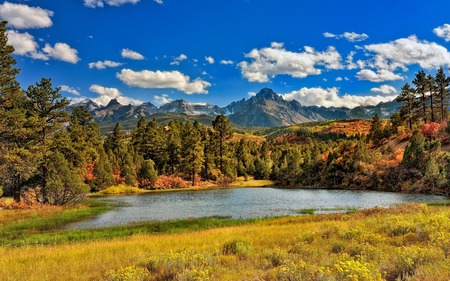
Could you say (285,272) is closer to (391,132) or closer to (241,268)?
(241,268)

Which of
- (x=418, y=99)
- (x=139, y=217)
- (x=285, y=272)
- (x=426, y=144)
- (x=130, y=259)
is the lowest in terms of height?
(x=139, y=217)

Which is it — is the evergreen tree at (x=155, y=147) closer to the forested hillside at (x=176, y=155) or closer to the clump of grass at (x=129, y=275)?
the forested hillside at (x=176, y=155)

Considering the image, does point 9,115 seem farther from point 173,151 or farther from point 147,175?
point 173,151

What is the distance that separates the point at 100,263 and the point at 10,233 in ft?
69.9

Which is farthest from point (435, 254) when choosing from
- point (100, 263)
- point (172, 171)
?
point (172, 171)

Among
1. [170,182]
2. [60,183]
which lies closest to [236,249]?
[60,183]

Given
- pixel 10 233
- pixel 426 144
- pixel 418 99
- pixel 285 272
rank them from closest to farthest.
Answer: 1. pixel 285 272
2. pixel 10 233
3. pixel 426 144
4. pixel 418 99

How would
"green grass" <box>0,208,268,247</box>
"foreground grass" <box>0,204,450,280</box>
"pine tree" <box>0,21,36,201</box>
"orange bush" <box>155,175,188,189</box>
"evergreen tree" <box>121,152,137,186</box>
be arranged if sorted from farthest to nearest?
"orange bush" <box>155,175,188,189</box>
"evergreen tree" <box>121,152,137,186</box>
"pine tree" <box>0,21,36,201</box>
"green grass" <box>0,208,268,247</box>
"foreground grass" <box>0,204,450,280</box>

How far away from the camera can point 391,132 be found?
98250 millimetres

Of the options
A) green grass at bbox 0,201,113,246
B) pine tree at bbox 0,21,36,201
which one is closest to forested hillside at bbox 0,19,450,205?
pine tree at bbox 0,21,36,201

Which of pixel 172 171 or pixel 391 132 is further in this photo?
pixel 172 171

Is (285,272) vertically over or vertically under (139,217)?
over

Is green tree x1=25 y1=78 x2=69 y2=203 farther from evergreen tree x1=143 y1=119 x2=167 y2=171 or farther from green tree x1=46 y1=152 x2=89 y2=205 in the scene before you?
evergreen tree x1=143 y1=119 x2=167 y2=171

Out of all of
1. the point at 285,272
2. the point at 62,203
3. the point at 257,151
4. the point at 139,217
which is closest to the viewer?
the point at 285,272
